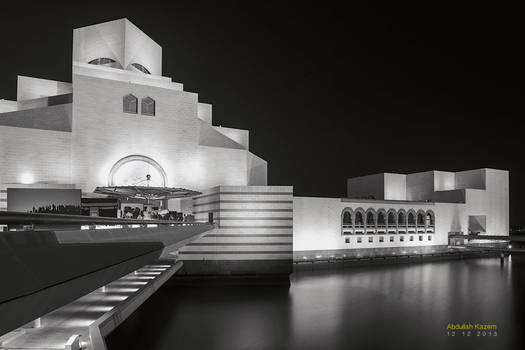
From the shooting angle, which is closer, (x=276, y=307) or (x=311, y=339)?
(x=311, y=339)

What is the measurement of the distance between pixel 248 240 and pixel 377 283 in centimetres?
821

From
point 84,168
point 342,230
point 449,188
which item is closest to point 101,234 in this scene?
point 84,168

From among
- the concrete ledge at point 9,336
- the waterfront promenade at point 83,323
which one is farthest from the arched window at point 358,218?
the concrete ledge at point 9,336

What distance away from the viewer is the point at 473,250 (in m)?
38.6

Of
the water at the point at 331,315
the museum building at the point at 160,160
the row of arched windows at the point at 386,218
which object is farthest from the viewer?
the row of arched windows at the point at 386,218

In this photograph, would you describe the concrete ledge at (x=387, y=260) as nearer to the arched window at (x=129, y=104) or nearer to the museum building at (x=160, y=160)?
the museum building at (x=160, y=160)

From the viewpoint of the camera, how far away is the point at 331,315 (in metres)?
18.6

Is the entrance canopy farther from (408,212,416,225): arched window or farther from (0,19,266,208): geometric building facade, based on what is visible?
(408,212,416,225): arched window

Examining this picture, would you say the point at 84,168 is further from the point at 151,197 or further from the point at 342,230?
the point at 342,230

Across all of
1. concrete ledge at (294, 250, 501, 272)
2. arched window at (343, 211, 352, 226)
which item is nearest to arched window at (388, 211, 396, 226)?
concrete ledge at (294, 250, 501, 272)

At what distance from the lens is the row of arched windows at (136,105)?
87.0 feet

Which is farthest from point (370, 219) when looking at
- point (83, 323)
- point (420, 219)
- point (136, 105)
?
point (83, 323)

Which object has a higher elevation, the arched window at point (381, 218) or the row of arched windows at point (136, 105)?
the row of arched windows at point (136, 105)

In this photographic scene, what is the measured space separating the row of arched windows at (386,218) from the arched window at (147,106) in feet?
49.9
